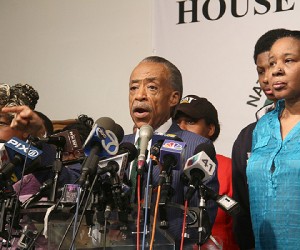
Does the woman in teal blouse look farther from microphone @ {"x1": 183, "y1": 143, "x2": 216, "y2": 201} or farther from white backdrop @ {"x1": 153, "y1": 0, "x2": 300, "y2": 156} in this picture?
white backdrop @ {"x1": 153, "y1": 0, "x2": 300, "y2": 156}

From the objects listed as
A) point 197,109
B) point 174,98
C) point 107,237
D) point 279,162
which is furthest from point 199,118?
point 107,237

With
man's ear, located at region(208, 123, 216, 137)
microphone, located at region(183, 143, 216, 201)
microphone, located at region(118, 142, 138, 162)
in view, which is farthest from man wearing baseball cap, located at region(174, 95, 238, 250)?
microphone, located at region(183, 143, 216, 201)

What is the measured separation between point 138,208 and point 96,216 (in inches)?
7.4

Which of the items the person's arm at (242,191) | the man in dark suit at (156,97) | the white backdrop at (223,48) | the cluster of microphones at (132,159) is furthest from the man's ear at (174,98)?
the white backdrop at (223,48)

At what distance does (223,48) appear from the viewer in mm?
4648

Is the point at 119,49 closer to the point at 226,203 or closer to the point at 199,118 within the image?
the point at 199,118

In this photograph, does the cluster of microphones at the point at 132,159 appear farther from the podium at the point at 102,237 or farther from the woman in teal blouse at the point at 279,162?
the woman in teal blouse at the point at 279,162

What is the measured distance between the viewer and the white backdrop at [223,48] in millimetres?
4469

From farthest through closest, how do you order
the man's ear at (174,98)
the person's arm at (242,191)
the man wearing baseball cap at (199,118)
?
the man wearing baseball cap at (199,118) → the man's ear at (174,98) → the person's arm at (242,191)

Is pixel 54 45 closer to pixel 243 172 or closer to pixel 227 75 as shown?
pixel 227 75

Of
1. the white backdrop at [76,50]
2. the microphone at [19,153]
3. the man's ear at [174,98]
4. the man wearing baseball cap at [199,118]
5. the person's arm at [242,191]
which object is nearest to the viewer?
the microphone at [19,153]

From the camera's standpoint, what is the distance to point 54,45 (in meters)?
5.86

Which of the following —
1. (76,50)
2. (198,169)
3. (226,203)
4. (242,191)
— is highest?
(76,50)

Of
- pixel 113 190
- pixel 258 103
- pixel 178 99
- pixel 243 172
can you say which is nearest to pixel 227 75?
pixel 258 103
